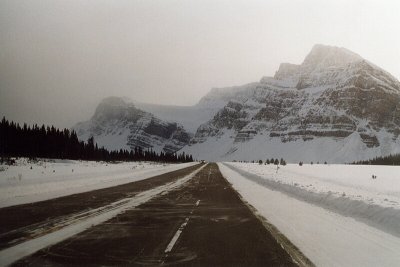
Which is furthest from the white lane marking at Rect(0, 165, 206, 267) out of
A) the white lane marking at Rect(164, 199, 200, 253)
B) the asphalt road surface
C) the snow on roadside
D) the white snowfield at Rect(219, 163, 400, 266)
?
the snow on roadside

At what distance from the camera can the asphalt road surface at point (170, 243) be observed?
790 cm

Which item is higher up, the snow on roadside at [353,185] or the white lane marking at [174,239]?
the snow on roadside at [353,185]

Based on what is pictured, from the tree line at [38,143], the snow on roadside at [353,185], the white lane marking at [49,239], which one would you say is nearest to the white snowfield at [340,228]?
the snow on roadside at [353,185]

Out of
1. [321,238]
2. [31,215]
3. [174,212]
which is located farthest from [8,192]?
[321,238]

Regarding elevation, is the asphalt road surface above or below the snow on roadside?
below

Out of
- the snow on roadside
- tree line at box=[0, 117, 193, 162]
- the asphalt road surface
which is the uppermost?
tree line at box=[0, 117, 193, 162]

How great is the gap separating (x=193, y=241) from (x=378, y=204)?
7914 mm

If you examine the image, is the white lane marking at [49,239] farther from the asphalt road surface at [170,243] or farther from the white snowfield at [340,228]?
the white snowfield at [340,228]

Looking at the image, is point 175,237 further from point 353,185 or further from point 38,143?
point 38,143

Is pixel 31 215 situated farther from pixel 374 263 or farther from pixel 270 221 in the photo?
pixel 374 263

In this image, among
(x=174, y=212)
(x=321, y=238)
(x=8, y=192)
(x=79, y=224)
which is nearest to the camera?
(x=321, y=238)

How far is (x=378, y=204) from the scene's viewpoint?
14797 millimetres

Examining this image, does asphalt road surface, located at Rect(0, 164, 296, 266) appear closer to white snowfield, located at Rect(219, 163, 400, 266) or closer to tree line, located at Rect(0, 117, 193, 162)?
white snowfield, located at Rect(219, 163, 400, 266)

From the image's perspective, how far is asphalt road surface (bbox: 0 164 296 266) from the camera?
790 cm
